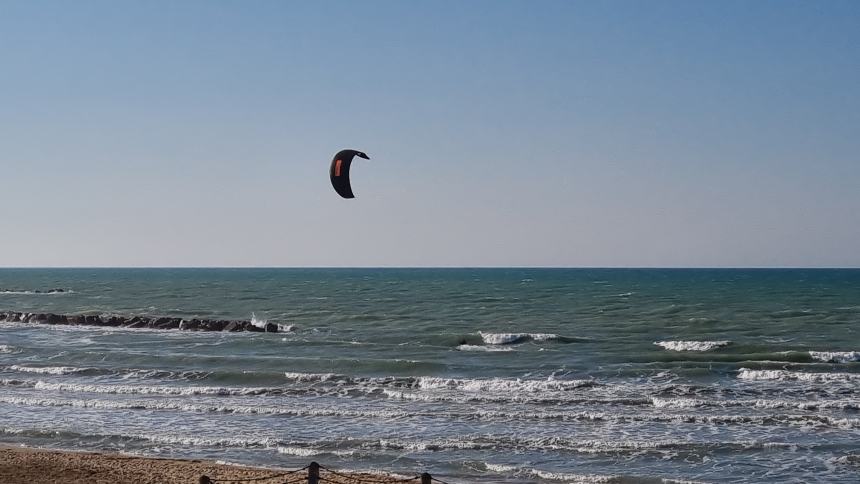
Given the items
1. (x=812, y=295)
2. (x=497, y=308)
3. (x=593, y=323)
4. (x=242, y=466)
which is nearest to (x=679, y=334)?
(x=593, y=323)

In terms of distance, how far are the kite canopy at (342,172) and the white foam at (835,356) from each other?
20.6 m

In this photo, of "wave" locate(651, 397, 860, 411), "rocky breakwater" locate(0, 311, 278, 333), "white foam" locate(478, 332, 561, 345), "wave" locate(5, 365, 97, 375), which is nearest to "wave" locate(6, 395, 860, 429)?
"wave" locate(651, 397, 860, 411)

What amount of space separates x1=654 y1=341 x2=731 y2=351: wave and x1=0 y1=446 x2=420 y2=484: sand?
22.7 metres

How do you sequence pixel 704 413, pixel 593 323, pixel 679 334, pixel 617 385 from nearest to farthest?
pixel 704 413, pixel 617 385, pixel 679 334, pixel 593 323

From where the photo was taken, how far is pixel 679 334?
42.0m

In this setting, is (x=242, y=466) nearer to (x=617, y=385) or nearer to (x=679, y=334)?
(x=617, y=385)

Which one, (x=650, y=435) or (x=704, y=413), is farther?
(x=704, y=413)

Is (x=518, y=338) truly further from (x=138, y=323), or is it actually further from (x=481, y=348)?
(x=138, y=323)

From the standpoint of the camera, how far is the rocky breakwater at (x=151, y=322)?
1795 inches

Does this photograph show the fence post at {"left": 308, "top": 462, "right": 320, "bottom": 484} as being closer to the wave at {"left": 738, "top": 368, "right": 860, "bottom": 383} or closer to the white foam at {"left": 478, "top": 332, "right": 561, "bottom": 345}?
the wave at {"left": 738, "top": 368, "right": 860, "bottom": 383}

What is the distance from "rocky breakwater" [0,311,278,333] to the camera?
150 feet

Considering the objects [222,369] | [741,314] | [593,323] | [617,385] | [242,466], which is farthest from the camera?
[741,314]

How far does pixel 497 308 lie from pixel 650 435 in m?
42.9

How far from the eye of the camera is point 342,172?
18.9 m
